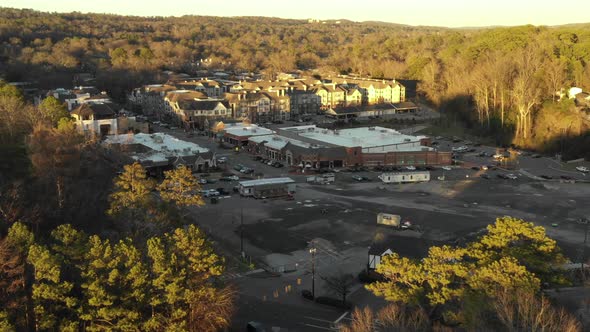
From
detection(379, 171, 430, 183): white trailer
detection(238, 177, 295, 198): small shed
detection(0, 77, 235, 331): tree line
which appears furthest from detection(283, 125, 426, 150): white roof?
detection(0, 77, 235, 331): tree line

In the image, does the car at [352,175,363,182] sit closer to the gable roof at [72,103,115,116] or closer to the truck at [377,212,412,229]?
the truck at [377,212,412,229]

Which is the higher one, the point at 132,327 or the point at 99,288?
the point at 99,288

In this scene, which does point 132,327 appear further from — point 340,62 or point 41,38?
point 41,38

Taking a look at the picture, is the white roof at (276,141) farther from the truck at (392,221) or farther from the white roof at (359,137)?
the truck at (392,221)

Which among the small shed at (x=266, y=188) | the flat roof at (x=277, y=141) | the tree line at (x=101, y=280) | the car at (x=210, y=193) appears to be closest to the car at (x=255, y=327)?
the tree line at (x=101, y=280)

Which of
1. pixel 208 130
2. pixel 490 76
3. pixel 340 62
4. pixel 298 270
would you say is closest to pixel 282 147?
pixel 208 130

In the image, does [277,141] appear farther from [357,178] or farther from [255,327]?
[255,327]
